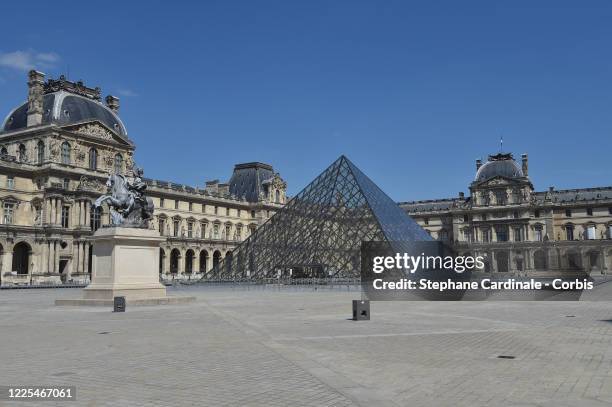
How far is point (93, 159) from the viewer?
2078 inches

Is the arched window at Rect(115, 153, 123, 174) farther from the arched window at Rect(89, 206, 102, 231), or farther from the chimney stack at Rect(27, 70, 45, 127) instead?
the chimney stack at Rect(27, 70, 45, 127)

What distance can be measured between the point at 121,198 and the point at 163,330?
9.49m

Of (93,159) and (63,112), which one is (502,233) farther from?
(63,112)

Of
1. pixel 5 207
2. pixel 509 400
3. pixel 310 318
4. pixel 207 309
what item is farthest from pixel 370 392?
pixel 5 207

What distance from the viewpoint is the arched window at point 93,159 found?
52.4 meters

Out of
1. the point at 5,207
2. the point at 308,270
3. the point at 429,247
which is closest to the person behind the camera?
the point at 308,270

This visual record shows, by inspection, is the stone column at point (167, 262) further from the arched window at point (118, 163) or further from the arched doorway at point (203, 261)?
the arched window at point (118, 163)

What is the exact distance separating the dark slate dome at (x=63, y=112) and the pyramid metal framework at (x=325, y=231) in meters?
22.8

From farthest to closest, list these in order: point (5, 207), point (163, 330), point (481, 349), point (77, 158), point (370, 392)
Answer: point (77, 158) < point (5, 207) < point (163, 330) < point (481, 349) < point (370, 392)

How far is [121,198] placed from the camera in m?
19.9

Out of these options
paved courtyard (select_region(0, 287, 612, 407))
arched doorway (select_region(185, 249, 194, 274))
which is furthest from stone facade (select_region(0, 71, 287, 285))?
paved courtyard (select_region(0, 287, 612, 407))

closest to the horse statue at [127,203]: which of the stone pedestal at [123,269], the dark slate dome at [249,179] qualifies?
the stone pedestal at [123,269]

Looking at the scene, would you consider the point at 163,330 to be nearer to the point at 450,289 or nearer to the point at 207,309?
the point at 207,309

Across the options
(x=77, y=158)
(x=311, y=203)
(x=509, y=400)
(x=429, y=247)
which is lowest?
(x=509, y=400)
